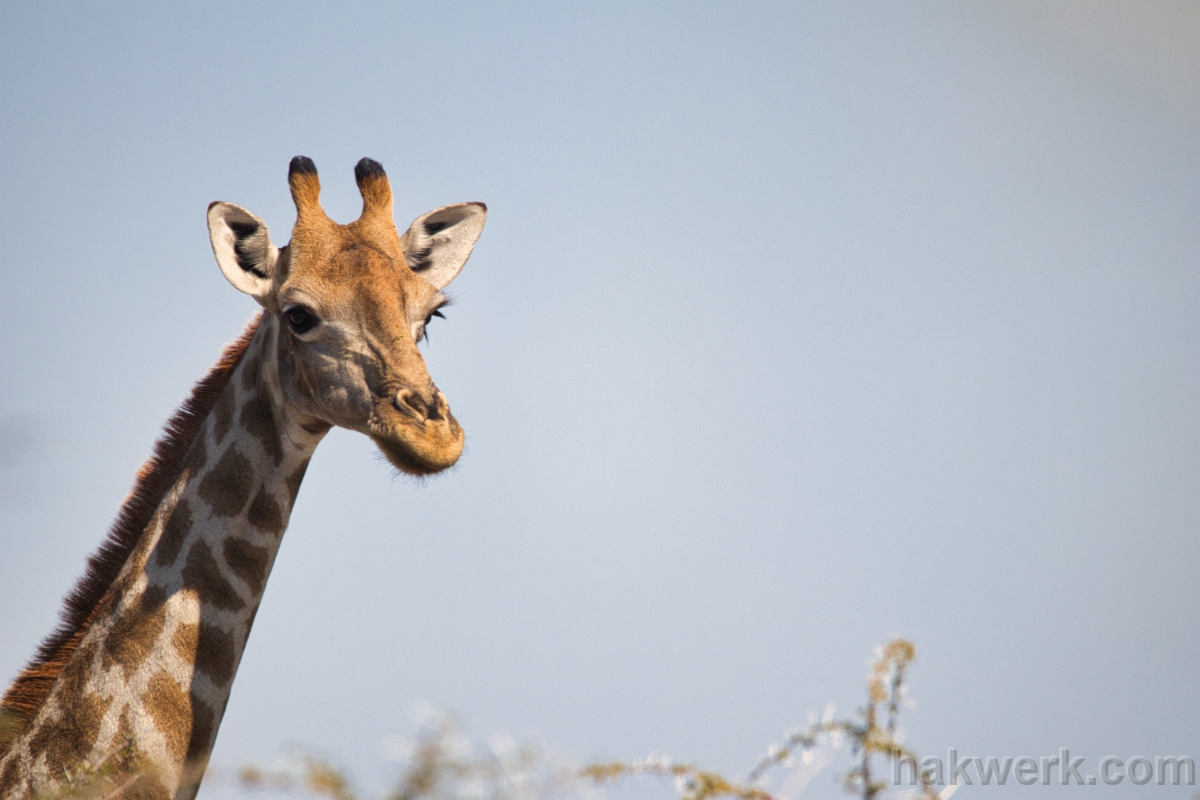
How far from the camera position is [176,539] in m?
6.72

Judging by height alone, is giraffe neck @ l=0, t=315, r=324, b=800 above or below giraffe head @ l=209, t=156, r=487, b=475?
below

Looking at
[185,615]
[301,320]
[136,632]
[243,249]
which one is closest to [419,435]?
[301,320]

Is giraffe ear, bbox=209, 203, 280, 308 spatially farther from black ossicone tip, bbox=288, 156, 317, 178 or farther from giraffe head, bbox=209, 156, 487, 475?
black ossicone tip, bbox=288, 156, 317, 178

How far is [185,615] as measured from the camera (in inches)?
254

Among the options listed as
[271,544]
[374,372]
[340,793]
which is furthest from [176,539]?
[340,793]

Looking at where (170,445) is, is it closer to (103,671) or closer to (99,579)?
(99,579)

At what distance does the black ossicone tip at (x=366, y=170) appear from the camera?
834 centimetres

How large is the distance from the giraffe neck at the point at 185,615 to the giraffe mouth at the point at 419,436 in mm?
986

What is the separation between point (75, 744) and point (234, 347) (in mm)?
3120

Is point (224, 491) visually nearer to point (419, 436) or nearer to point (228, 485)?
point (228, 485)

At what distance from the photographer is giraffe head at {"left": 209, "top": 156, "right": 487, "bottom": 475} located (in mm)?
6418

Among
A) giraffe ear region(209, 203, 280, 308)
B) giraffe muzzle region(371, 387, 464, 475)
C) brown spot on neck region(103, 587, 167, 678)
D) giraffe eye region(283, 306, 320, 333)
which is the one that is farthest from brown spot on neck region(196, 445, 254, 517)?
giraffe ear region(209, 203, 280, 308)

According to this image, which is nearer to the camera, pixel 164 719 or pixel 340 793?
pixel 340 793

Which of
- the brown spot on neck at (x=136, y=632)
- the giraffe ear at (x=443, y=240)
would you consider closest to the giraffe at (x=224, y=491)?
the brown spot on neck at (x=136, y=632)
